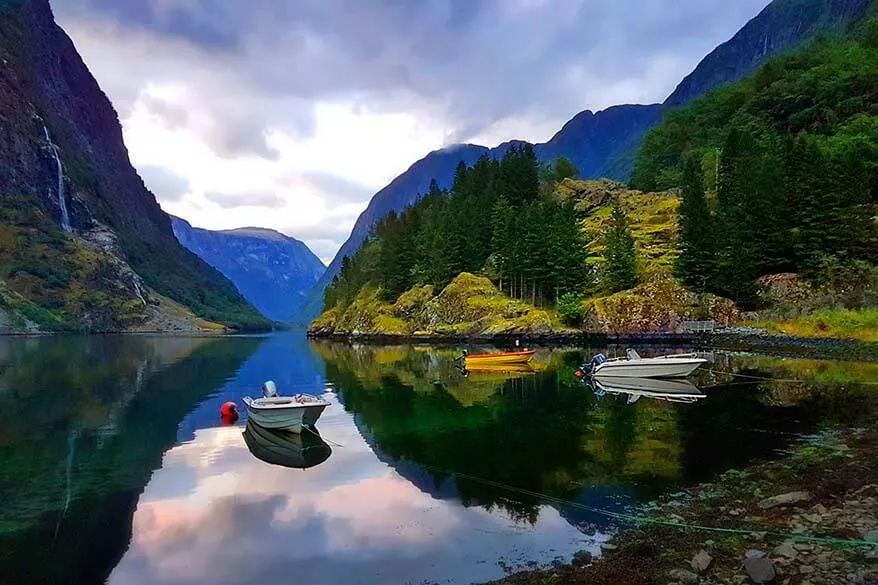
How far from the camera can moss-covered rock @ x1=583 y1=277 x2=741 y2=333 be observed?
264 ft

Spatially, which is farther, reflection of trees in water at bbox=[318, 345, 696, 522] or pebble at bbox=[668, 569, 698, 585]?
reflection of trees in water at bbox=[318, 345, 696, 522]

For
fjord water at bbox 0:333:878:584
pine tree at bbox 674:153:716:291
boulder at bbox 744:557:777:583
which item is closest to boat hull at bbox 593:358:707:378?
fjord water at bbox 0:333:878:584

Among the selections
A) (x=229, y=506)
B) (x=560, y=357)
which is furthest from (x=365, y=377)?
(x=229, y=506)

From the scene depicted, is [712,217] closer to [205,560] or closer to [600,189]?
[600,189]

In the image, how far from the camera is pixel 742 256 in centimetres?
7800

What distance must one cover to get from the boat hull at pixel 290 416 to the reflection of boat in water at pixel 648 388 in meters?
20.5

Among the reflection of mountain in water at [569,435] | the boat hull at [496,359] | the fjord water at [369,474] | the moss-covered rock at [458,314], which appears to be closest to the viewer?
the fjord water at [369,474]

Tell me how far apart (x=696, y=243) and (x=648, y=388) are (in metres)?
47.3

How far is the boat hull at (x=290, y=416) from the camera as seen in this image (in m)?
29.8

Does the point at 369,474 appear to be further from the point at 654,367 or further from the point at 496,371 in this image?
the point at 496,371

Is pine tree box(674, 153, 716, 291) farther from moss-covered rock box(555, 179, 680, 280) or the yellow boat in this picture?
the yellow boat

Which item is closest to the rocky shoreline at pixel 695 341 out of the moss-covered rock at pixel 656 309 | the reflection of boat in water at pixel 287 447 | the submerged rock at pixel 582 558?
the moss-covered rock at pixel 656 309

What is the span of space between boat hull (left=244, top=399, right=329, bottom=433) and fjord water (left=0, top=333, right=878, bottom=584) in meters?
0.87

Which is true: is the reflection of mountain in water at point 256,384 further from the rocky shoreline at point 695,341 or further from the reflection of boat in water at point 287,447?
the rocky shoreline at point 695,341
